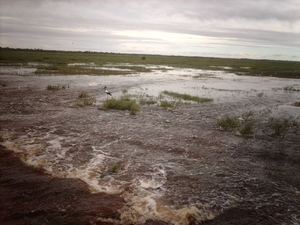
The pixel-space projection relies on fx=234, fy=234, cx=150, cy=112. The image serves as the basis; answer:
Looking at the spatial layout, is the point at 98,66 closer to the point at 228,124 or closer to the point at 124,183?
the point at 228,124

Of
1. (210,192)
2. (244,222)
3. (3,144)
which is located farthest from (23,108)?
(244,222)

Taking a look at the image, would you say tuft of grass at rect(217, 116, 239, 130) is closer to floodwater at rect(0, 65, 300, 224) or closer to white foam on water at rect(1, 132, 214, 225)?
floodwater at rect(0, 65, 300, 224)

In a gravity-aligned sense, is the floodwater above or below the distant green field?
below

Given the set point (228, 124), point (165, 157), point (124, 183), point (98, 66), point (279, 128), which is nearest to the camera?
point (124, 183)

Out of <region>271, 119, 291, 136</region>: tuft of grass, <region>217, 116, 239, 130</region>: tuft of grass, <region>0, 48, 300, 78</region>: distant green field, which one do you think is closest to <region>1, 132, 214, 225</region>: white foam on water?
<region>217, 116, 239, 130</region>: tuft of grass

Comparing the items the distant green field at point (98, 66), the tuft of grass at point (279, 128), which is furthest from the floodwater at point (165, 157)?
the distant green field at point (98, 66)

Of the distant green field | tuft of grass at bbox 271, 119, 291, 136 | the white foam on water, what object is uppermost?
the distant green field

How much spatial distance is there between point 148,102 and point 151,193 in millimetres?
12149

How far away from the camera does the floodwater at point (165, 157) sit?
6.24m

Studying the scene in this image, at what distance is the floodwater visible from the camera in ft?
20.5

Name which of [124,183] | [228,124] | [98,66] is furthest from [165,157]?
[98,66]

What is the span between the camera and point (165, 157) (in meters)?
9.12

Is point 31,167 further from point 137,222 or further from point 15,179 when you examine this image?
point 137,222

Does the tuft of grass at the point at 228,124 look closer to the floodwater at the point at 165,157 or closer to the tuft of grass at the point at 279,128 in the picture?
the floodwater at the point at 165,157
